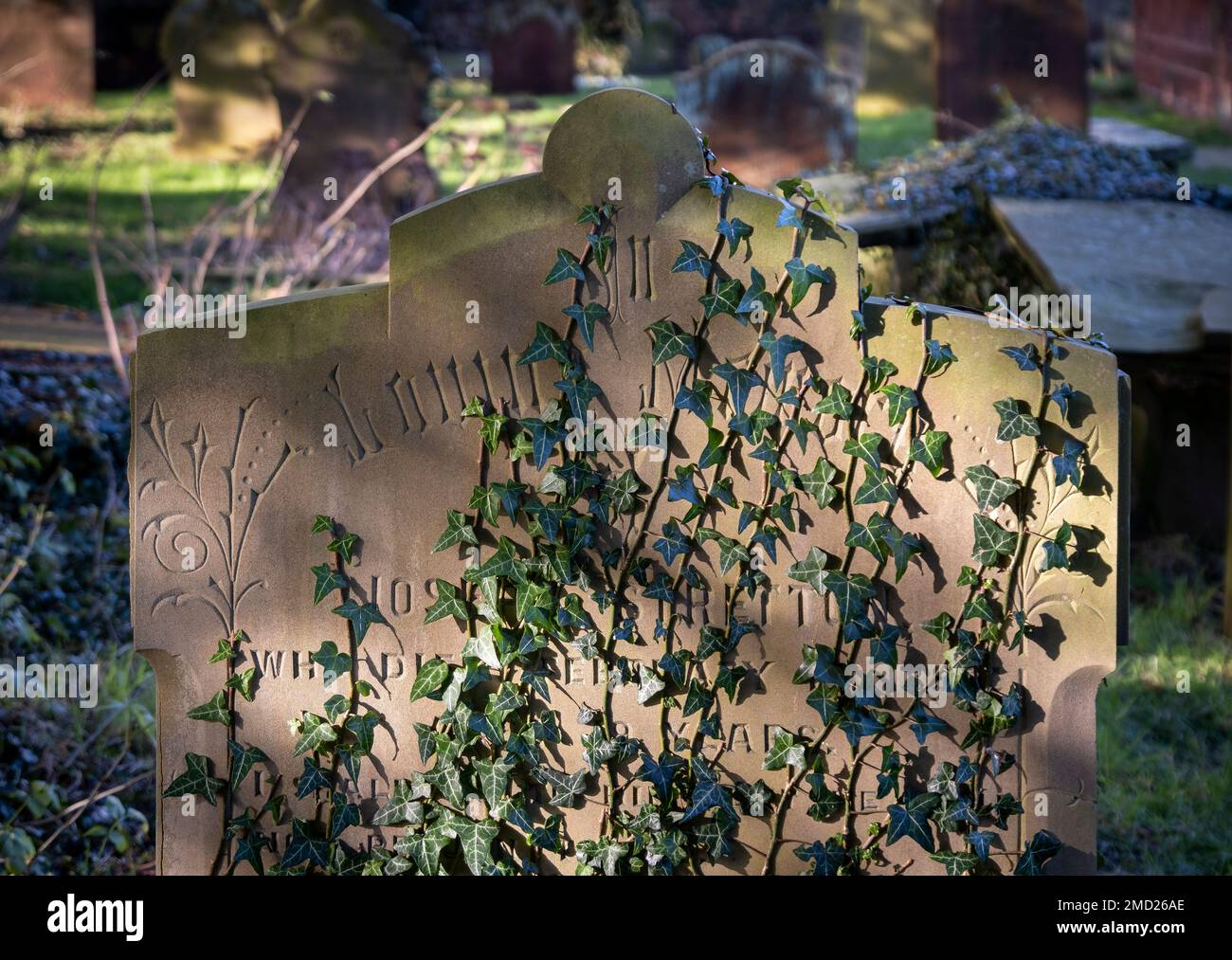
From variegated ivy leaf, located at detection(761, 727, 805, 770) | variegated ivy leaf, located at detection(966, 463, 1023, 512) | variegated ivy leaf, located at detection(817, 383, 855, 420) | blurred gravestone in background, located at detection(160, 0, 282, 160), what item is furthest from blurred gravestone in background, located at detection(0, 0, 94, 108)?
variegated ivy leaf, located at detection(966, 463, 1023, 512)

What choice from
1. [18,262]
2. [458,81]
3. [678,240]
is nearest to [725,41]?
[458,81]

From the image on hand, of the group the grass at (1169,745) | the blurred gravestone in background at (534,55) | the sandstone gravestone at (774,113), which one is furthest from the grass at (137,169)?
the grass at (1169,745)

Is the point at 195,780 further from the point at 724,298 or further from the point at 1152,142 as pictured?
the point at 1152,142

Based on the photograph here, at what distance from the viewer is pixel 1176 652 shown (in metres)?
4.85

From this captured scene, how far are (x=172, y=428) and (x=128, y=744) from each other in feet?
5.56

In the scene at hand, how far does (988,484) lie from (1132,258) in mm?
3763

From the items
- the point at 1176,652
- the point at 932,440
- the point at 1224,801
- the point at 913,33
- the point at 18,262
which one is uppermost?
the point at 913,33

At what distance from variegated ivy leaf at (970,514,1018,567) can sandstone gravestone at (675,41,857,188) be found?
27.9 ft

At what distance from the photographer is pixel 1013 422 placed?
2.78m

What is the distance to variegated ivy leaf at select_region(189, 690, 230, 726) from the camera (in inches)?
A: 118

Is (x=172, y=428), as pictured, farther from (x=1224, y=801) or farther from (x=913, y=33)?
(x=913, y=33)

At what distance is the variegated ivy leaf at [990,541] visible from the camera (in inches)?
112

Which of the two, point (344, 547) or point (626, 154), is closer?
point (626, 154)

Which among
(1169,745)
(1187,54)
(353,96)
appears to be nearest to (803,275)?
(1169,745)
